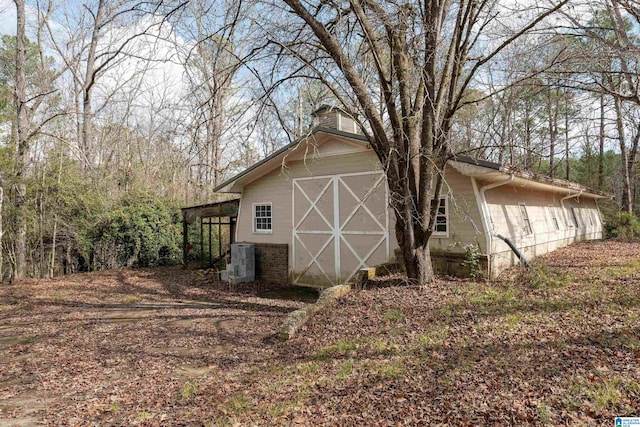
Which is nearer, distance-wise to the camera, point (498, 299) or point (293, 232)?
point (498, 299)

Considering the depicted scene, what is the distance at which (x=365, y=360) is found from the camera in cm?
441

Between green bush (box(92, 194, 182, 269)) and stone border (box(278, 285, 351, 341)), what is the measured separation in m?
10.2

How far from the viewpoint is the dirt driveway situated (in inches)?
156

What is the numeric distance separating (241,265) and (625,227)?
17.0m

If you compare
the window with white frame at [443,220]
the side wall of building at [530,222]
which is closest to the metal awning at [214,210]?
the window with white frame at [443,220]

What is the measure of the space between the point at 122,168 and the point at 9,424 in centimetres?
1451

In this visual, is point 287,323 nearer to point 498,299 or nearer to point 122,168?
point 498,299

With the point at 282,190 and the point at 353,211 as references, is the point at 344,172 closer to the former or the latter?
the point at 353,211

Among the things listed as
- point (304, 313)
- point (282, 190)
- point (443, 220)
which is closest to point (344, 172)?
point (282, 190)

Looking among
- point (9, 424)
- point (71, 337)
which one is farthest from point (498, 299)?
point (71, 337)

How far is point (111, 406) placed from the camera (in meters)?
3.97

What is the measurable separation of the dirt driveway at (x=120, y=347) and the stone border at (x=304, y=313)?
34cm

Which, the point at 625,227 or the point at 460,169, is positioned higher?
the point at 460,169

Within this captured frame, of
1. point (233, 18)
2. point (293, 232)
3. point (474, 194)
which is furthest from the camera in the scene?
point (293, 232)
